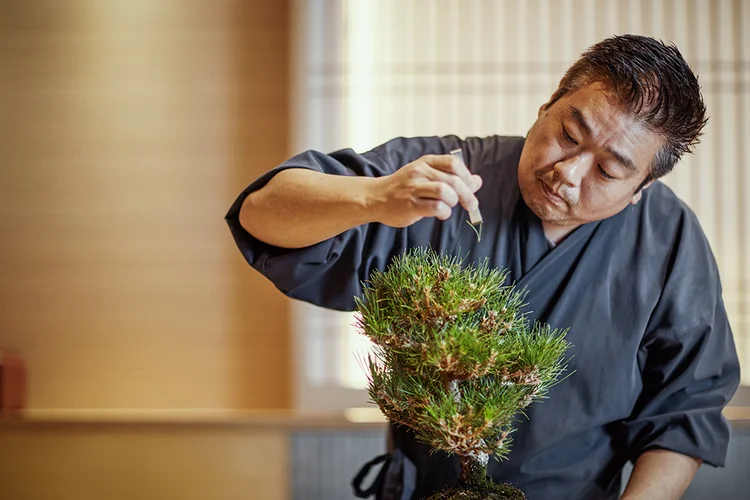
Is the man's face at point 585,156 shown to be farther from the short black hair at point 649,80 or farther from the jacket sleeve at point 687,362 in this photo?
the jacket sleeve at point 687,362

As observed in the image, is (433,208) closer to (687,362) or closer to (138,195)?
(687,362)

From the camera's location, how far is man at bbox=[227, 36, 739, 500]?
3.90 ft

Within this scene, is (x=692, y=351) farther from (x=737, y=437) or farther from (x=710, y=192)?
(x=710, y=192)

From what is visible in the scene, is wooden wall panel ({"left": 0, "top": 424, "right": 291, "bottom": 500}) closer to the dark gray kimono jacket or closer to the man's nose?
the dark gray kimono jacket

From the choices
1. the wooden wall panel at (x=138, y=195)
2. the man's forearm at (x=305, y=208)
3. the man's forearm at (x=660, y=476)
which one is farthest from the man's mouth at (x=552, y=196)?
the wooden wall panel at (x=138, y=195)

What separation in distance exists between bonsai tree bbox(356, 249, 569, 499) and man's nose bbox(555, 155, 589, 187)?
254 mm

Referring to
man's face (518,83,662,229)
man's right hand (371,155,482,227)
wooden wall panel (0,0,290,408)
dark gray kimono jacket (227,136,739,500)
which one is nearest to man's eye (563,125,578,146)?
man's face (518,83,662,229)

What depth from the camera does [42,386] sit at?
3277mm

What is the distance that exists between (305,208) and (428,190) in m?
0.24

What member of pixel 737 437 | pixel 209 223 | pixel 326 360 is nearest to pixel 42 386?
pixel 209 223

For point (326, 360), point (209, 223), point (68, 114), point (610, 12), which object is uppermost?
point (610, 12)

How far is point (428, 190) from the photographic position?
3.14 ft

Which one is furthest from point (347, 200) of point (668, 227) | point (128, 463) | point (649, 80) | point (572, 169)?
point (128, 463)

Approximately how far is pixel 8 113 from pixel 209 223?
0.98m
